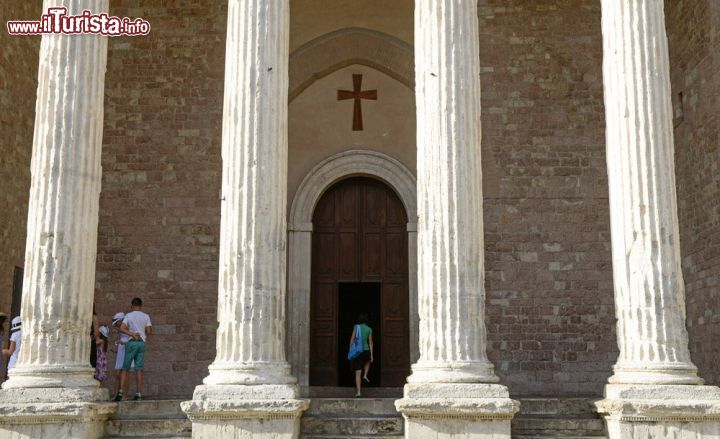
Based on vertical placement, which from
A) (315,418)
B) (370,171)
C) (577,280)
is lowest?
(315,418)

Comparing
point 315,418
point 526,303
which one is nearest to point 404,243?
point 526,303

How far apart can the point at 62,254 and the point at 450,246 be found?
13.8ft

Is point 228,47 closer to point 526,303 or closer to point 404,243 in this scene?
point 404,243

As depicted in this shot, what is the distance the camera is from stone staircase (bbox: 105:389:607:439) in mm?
8828

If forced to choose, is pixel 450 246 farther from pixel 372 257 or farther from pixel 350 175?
pixel 350 175

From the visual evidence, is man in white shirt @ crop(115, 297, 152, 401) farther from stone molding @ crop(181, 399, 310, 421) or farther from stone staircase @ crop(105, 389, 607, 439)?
stone molding @ crop(181, 399, 310, 421)

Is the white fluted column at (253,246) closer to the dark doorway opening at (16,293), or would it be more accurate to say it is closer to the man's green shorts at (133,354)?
the man's green shorts at (133,354)

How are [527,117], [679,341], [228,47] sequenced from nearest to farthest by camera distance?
1. [679,341]
2. [228,47]
3. [527,117]

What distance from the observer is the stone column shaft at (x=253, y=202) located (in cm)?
873

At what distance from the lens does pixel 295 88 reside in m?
14.2

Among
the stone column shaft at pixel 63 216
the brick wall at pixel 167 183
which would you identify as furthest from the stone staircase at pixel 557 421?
the brick wall at pixel 167 183

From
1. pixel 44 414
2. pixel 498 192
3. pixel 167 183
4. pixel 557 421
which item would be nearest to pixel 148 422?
pixel 44 414

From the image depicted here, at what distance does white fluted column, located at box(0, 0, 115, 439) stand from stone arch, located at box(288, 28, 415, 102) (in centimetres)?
505

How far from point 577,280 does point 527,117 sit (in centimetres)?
278
